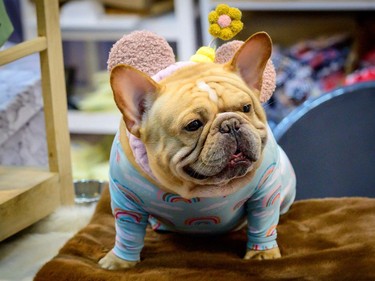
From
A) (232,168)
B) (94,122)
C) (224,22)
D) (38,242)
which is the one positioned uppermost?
(224,22)

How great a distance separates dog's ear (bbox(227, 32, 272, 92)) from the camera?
86 cm

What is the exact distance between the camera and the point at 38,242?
1.12 meters

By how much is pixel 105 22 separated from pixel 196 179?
1.34 metres

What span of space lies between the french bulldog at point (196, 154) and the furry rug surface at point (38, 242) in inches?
6.3

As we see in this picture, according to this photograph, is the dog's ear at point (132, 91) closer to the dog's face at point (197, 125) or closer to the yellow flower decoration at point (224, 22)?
the dog's face at point (197, 125)

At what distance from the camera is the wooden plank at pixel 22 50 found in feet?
3.47

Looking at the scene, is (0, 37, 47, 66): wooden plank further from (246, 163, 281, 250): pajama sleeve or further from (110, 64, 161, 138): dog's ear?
(246, 163, 281, 250): pajama sleeve

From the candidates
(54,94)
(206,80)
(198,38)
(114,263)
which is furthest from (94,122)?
(206,80)

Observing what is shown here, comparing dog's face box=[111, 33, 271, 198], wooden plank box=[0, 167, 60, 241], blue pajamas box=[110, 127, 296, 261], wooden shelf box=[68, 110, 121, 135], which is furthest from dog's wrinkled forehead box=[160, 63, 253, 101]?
wooden shelf box=[68, 110, 121, 135]

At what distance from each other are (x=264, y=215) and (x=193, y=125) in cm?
20

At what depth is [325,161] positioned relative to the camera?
1333 mm

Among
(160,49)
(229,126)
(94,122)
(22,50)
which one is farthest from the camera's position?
(94,122)

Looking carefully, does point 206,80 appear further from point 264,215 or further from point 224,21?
point 264,215

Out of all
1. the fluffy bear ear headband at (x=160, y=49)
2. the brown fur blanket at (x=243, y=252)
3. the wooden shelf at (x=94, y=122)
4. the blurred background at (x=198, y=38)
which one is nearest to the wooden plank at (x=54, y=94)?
the brown fur blanket at (x=243, y=252)
